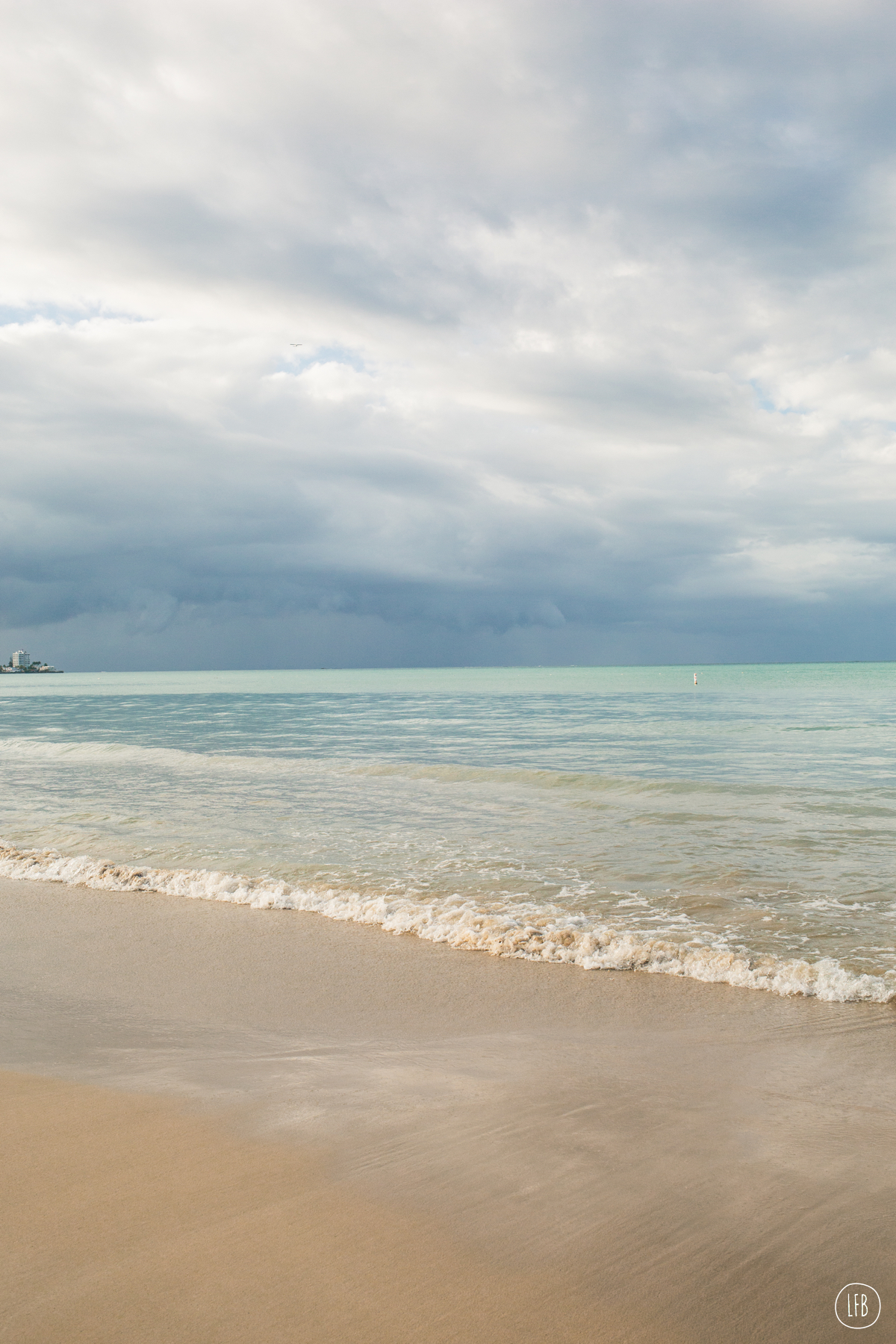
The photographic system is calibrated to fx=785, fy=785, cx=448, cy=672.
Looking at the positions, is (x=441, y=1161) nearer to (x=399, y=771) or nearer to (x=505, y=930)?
(x=505, y=930)

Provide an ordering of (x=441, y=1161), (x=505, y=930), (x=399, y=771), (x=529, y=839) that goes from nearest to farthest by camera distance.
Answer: (x=441, y=1161)
(x=505, y=930)
(x=529, y=839)
(x=399, y=771)

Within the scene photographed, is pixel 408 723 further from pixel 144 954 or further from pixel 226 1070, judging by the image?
pixel 226 1070

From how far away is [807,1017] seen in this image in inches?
255

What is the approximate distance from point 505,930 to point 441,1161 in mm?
4522

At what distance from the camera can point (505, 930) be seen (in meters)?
8.64

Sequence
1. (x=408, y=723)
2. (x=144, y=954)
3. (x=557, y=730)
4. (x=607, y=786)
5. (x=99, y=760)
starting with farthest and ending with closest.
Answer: (x=408, y=723), (x=557, y=730), (x=99, y=760), (x=607, y=786), (x=144, y=954)

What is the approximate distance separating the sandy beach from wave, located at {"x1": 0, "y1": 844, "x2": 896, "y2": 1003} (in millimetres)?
346

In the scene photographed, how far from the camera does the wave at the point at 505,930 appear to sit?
7.14 metres

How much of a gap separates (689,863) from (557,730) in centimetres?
2619

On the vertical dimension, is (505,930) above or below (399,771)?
above

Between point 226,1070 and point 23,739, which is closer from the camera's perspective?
point 226,1070

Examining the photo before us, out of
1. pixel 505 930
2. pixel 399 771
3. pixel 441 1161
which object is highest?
pixel 441 1161

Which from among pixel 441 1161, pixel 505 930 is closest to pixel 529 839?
pixel 505 930

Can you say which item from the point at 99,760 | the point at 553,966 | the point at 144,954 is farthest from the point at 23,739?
the point at 553,966
